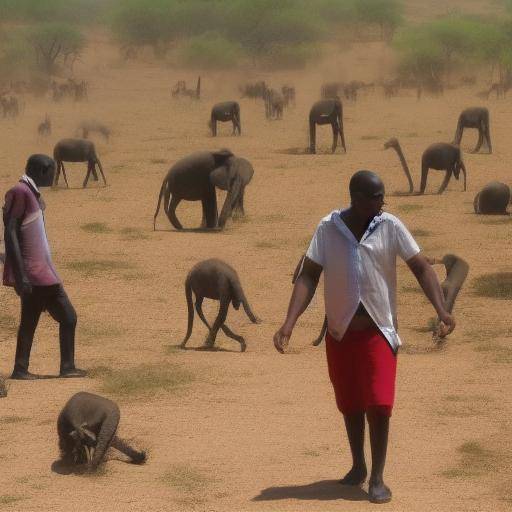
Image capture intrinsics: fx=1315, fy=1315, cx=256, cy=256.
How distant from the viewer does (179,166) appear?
1703cm

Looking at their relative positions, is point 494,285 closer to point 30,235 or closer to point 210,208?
point 210,208

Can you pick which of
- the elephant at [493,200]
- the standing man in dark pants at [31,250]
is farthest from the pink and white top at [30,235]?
the elephant at [493,200]

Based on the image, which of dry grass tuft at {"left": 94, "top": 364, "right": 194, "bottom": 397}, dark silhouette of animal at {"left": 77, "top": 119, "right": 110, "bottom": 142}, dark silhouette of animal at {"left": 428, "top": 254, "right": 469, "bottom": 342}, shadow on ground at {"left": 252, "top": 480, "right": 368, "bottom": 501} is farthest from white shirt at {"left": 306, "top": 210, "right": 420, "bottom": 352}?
dark silhouette of animal at {"left": 77, "top": 119, "right": 110, "bottom": 142}

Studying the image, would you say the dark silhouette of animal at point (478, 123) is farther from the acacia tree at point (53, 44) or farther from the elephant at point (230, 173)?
the acacia tree at point (53, 44)

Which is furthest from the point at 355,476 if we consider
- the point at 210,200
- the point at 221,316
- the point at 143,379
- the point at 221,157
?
the point at 210,200

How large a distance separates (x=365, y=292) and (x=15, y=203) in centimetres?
336

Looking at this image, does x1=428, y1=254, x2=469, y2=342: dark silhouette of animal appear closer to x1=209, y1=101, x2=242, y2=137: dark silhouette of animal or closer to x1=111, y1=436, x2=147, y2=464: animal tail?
x1=111, y1=436, x2=147, y2=464: animal tail

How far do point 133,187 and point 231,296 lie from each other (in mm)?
11792

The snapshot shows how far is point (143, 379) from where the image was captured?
8.98 m

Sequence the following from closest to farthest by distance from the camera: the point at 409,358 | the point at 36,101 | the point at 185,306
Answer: the point at 409,358, the point at 185,306, the point at 36,101

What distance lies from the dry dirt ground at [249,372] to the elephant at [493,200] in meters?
0.38

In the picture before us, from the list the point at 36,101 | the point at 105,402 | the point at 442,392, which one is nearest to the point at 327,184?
the point at 442,392

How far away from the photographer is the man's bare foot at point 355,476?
20.5ft

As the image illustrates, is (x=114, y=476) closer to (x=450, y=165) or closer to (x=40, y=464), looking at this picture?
(x=40, y=464)
